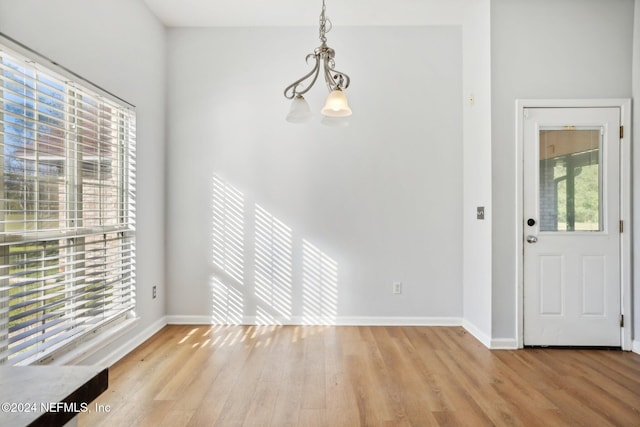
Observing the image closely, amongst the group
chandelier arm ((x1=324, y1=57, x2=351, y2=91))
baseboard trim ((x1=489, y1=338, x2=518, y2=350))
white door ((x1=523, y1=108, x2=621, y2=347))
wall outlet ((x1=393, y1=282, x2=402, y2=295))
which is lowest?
baseboard trim ((x1=489, y1=338, x2=518, y2=350))

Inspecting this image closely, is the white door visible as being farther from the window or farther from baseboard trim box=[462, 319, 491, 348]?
the window

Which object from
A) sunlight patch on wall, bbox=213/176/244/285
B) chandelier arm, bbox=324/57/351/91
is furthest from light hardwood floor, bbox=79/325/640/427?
chandelier arm, bbox=324/57/351/91

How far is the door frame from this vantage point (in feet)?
9.75

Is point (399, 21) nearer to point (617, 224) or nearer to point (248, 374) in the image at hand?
point (617, 224)

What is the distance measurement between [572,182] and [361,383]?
2562mm

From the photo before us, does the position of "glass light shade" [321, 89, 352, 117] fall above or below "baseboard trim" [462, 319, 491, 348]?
above

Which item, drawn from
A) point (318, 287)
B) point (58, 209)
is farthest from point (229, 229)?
point (58, 209)

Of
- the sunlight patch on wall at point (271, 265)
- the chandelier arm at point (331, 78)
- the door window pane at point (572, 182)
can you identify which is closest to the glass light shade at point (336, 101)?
the chandelier arm at point (331, 78)

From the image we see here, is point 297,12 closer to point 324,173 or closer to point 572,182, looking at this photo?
point 324,173

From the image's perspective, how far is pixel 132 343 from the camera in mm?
2979

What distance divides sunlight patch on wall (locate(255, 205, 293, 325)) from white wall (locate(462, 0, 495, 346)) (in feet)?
6.14

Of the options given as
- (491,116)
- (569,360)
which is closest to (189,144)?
(491,116)

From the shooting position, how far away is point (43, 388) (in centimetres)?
70

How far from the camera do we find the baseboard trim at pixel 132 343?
2.67 m
